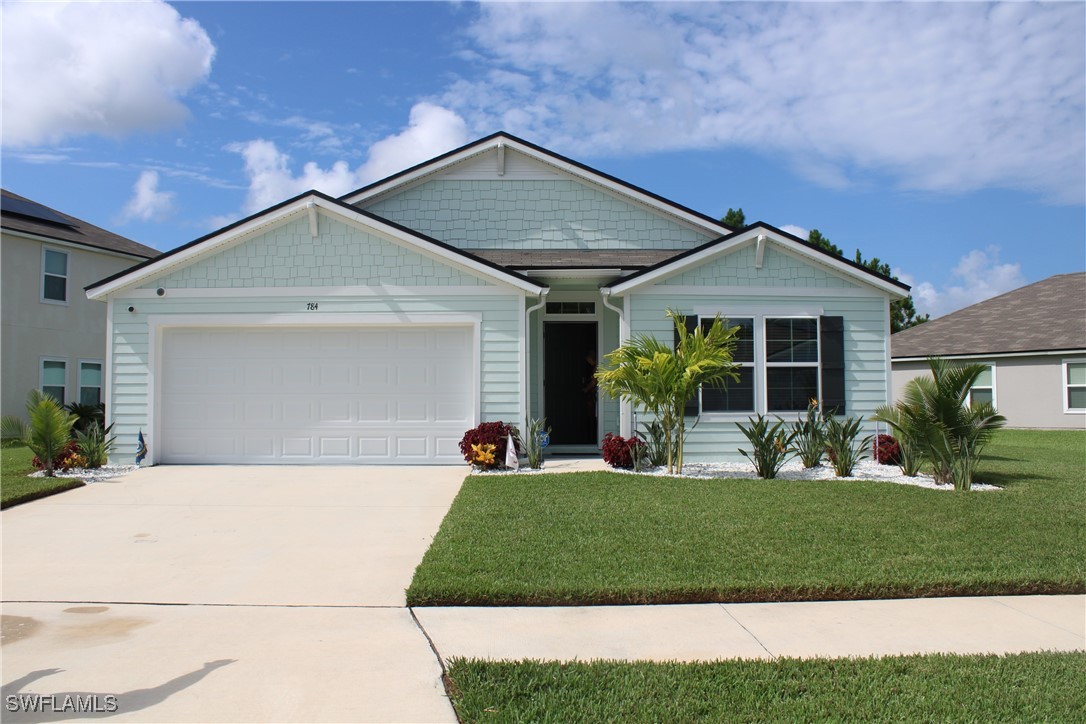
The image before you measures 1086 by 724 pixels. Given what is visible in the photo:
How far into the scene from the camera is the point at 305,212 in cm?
1206

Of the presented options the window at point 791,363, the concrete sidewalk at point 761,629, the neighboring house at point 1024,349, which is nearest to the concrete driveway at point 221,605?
the concrete sidewalk at point 761,629

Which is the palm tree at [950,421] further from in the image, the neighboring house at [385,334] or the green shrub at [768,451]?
the neighboring house at [385,334]

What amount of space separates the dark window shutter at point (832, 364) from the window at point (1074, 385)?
1323 cm

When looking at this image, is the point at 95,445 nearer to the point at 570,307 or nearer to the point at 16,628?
the point at 16,628

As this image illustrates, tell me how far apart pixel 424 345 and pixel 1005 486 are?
845cm

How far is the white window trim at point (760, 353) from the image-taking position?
40.4 feet

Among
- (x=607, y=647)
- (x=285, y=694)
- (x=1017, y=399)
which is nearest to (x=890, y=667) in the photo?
(x=607, y=647)

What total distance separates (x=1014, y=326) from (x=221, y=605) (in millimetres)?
25508

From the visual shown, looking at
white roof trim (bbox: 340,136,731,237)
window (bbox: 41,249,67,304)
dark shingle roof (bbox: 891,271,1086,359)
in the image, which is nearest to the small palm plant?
white roof trim (bbox: 340,136,731,237)

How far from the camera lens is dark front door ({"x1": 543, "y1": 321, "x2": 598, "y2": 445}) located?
14430mm

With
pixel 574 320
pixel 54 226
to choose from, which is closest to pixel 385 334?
pixel 574 320

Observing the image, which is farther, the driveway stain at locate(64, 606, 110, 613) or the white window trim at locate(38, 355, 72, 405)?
the white window trim at locate(38, 355, 72, 405)

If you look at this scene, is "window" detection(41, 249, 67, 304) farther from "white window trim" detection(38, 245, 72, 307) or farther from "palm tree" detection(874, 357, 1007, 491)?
"palm tree" detection(874, 357, 1007, 491)

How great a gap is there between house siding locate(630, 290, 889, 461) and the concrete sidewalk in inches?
266
